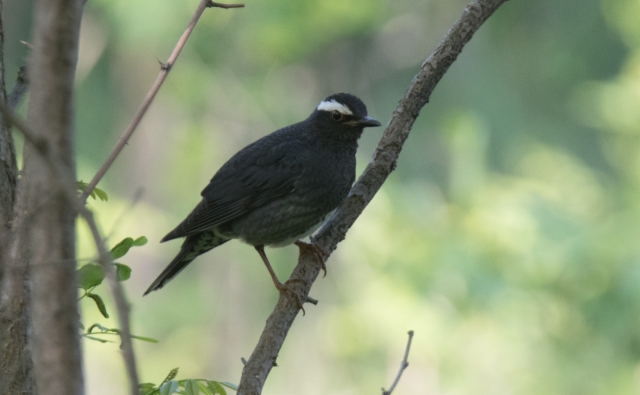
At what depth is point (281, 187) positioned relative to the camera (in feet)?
16.9

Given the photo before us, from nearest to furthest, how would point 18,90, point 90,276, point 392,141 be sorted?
point 90,276 → point 18,90 → point 392,141

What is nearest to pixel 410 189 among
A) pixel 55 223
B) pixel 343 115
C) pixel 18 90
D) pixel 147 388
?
pixel 343 115

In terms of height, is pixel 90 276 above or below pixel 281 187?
below

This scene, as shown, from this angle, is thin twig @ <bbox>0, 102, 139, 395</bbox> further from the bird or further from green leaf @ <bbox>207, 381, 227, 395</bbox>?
the bird

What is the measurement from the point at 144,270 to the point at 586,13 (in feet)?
33.1

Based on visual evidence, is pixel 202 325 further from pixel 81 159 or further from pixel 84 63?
pixel 84 63

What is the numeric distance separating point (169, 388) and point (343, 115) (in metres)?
3.24

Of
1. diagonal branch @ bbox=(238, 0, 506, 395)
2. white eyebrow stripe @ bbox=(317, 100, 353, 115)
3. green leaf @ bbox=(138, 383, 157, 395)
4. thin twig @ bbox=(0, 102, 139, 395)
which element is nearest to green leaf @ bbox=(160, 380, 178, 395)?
green leaf @ bbox=(138, 383, 157, 395)

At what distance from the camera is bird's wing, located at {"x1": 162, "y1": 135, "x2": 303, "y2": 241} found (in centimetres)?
511

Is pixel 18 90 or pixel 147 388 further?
pixel 18 90

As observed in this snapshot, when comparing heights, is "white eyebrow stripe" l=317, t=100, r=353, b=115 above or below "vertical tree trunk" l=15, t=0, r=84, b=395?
above

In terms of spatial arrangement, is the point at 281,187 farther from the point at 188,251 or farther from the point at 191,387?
the point at 191,387

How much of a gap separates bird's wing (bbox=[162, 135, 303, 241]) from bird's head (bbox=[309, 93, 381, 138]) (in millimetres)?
326

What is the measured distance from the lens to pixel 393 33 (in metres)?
12.4
